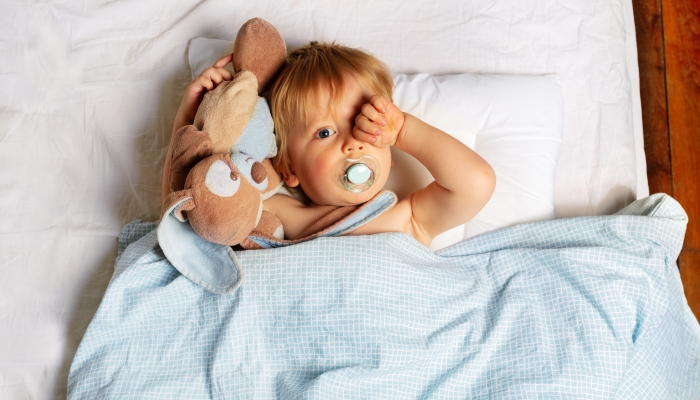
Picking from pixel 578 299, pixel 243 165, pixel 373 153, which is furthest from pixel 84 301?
pixel 578 299

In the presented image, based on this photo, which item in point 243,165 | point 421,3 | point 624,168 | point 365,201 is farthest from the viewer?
point 421,3

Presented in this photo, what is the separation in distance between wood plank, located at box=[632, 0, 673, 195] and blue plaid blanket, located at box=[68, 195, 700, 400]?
22.7 inches

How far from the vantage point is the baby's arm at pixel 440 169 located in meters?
0.99

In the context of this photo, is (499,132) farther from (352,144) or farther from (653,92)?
(653,92)

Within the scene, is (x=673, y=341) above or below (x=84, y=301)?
above

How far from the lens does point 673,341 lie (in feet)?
3.20

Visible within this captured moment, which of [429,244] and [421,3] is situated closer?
[429,244]

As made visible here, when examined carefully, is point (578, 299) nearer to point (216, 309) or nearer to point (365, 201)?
point (365, 201)

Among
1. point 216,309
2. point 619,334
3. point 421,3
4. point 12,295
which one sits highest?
point 421,3

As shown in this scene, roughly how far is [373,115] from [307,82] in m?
0.13

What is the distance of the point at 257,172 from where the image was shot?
36.1 inches

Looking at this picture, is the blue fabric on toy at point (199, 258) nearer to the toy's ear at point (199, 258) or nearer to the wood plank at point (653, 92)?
the toy's ear at point (199, 258)

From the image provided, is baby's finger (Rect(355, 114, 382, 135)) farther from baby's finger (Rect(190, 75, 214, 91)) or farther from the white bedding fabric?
the white bedding fabric

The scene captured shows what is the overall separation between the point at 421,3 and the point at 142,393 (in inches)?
38.3
